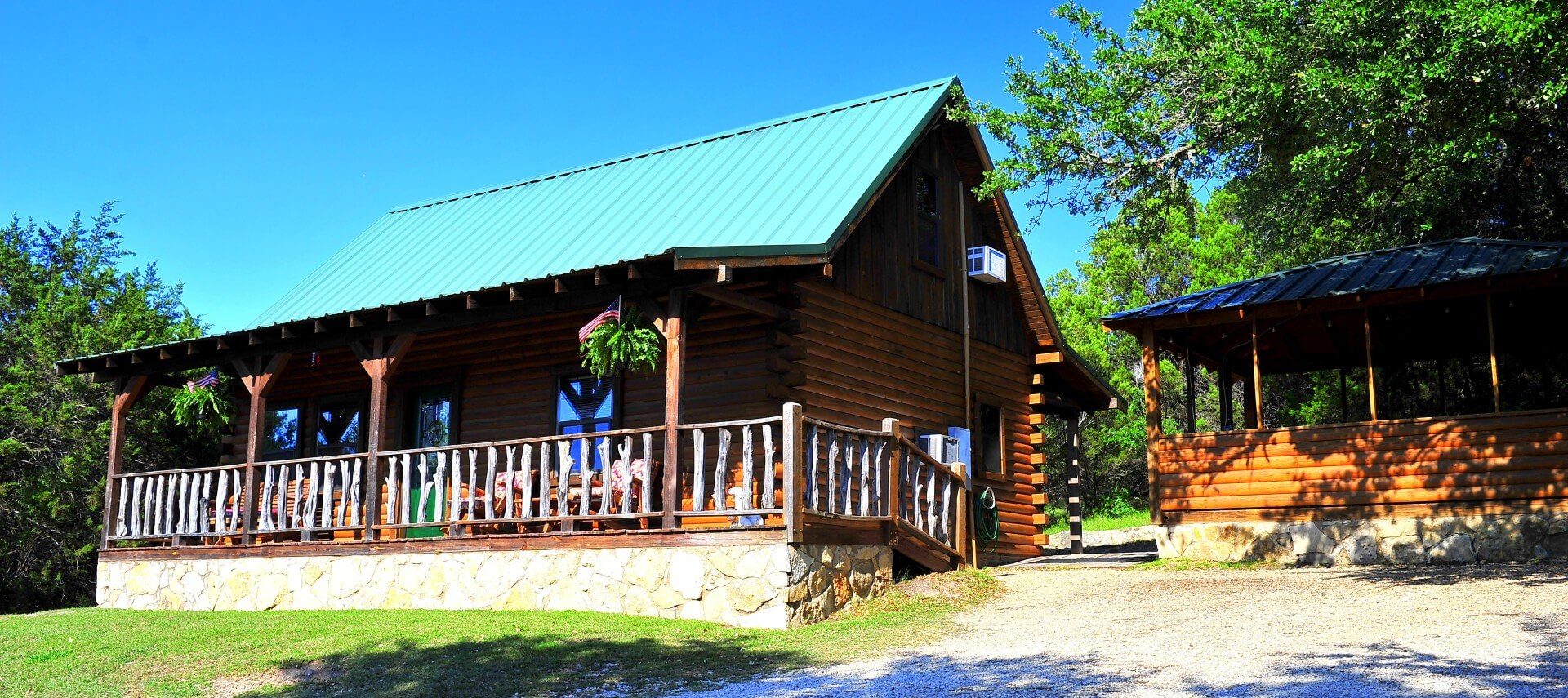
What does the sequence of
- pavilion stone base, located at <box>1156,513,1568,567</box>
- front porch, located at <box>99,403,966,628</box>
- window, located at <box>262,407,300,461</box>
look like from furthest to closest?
window, located at <box>262,407,300,461</box>, pavilion stone base, located at <box>1156,513,1568,567</box>, front porch, located at <box>99,403,966,628</box>

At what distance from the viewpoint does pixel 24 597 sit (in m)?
24.2

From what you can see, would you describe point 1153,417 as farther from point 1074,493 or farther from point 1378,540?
point 1074,493

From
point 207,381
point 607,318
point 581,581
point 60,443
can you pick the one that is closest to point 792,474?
point 581,581

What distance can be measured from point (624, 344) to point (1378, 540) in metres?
8.69

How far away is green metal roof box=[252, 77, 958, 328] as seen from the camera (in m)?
15.2

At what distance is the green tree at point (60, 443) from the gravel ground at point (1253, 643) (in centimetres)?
1770

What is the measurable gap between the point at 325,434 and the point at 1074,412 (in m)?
12.2

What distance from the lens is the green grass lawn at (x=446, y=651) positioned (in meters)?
9.71

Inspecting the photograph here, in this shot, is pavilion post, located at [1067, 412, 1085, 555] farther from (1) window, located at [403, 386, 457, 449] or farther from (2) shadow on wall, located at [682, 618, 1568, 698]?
(2) shadow on wall, located at [682, 618, 1568, 698]

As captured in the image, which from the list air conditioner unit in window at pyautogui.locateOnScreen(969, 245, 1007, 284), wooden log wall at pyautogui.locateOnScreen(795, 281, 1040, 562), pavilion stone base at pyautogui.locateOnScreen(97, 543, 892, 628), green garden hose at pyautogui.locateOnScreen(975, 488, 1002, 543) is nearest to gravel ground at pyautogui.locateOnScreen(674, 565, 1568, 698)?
pavilion stone base at pyautogui.locateOnScreen(97, 543, 892, 628)

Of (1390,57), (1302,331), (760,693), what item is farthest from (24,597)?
(1390,57)

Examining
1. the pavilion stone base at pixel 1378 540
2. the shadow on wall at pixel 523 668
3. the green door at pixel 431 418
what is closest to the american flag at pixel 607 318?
the shadow on wall at pixel 523 668

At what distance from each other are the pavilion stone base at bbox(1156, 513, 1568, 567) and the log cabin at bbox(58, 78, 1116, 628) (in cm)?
286

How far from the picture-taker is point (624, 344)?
42.2 ft
